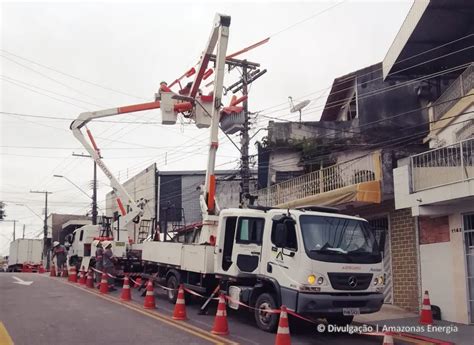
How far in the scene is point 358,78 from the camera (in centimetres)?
2595

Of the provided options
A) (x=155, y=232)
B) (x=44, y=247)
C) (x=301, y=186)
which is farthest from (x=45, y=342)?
(x=44, y=247)

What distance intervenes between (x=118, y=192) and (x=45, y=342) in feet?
43.8

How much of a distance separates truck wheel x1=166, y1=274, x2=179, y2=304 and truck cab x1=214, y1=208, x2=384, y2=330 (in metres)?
3.03

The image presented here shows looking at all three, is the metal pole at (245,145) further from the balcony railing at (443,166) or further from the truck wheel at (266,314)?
the truck wheel at (266,314)

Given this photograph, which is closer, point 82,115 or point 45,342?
point 45,342

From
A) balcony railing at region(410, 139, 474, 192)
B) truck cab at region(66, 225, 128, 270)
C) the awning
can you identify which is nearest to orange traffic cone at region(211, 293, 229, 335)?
balcony railing at region(410, 139, 474, 192)

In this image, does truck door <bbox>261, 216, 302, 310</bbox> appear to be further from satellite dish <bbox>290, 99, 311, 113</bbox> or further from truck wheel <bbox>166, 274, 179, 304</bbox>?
satellite dish <bbox>290, 99, 311, 113</bbox>

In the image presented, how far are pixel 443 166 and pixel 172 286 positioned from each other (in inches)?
316

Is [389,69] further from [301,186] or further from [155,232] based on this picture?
[155,232]

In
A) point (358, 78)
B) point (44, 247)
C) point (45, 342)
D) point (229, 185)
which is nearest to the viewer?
point (45, 342)

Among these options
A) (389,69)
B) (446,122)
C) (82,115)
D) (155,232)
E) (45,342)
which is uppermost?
(389,69)

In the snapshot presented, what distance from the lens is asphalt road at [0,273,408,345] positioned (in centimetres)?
922

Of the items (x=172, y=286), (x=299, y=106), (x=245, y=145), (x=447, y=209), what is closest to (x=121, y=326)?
(x=172, y=286)

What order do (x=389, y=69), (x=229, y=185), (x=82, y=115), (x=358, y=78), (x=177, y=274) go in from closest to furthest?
(x=177, y=274), (x=389, y=69), (x=82, y=115), (x=358, y=78), (x=229, y=185)
